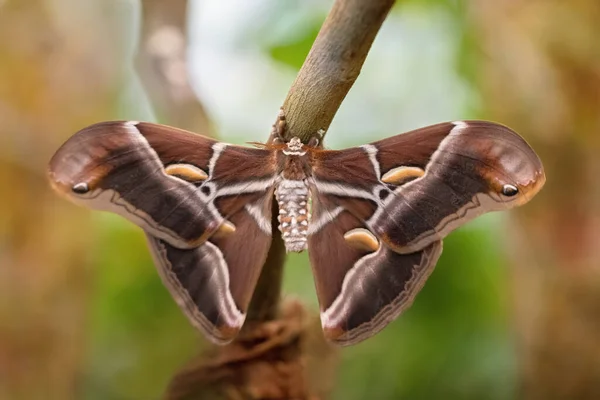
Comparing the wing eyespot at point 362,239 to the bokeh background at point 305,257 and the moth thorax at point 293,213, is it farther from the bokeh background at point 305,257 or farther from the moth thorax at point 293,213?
the bokeh background at point 305,257

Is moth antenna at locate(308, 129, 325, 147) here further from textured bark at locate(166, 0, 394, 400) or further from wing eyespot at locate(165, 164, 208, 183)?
wing eyespot at locate(165, 164, 208, 183)

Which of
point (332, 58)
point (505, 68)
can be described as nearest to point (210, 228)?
point (332, 58)

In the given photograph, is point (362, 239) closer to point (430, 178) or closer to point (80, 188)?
point (430, 178)

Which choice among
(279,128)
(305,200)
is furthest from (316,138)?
(305,200)

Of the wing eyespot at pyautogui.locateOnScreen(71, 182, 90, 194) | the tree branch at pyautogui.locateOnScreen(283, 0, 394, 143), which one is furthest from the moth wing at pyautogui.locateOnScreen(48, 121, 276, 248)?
the tree branch at pyautogui.locateOnScreen(283, 0, 394, 143)

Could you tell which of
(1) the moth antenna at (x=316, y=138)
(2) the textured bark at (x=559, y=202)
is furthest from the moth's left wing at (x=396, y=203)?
(2) the textured bark at (x=559, y=202)

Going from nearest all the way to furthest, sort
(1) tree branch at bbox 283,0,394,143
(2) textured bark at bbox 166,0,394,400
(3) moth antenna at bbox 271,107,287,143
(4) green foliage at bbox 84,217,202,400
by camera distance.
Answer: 1. (1) tree branch at bbox 283,0,394,143
2. (3) moth antenna at bbox 271,107,287,143
3. (2) textured bark at bbox 166,0,394,400
4. (4) green foliage at bbox 84,217,202,400

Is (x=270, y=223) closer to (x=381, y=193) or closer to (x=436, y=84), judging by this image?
(x=381, y=193)
